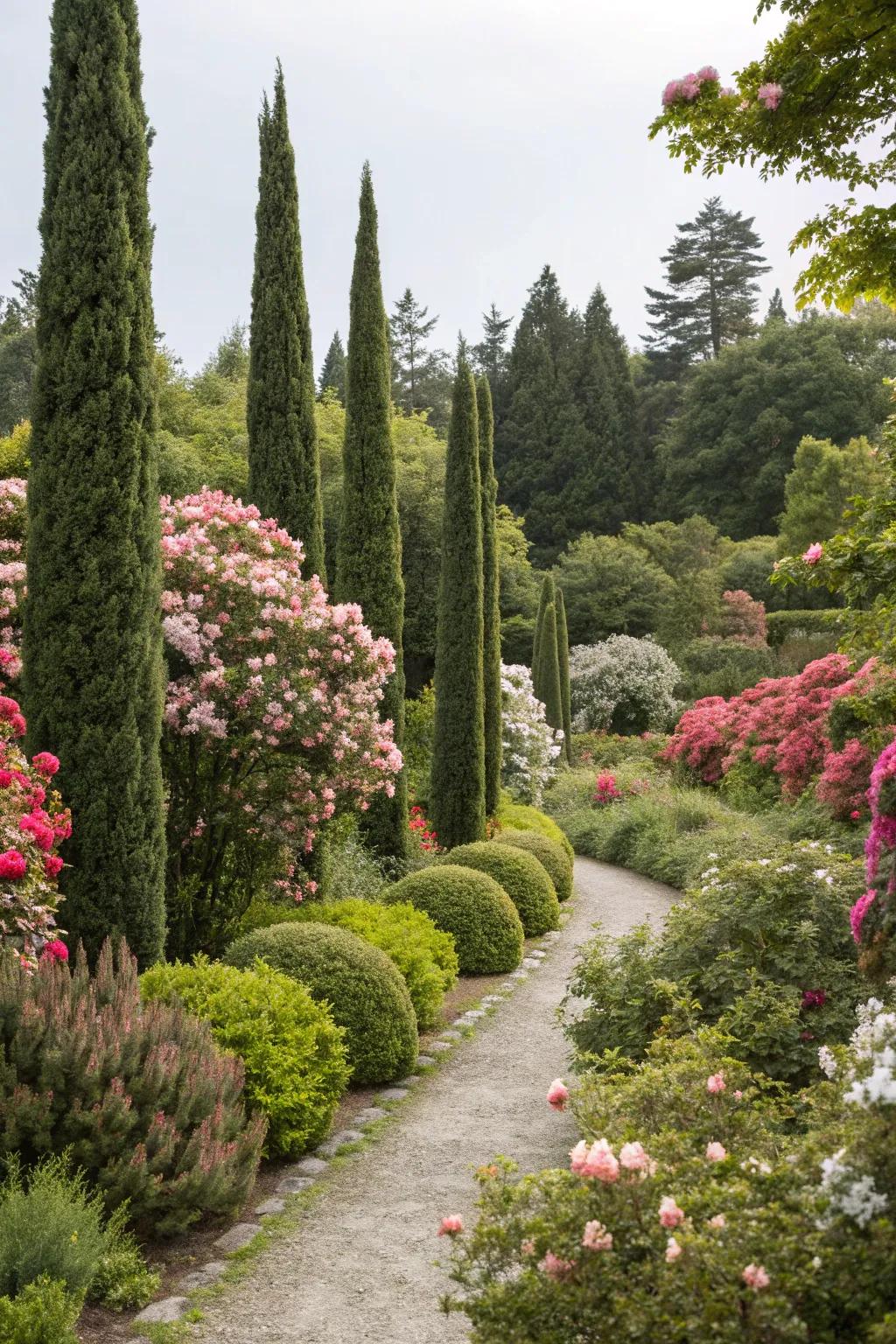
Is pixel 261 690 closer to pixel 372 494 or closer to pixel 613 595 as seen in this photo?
pixel 372 494

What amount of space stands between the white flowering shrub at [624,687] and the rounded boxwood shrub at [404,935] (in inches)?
780

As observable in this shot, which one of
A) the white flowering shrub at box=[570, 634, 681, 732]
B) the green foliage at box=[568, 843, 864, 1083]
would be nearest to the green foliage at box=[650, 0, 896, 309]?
the green foliage at box=[568, 843, 864, 1083]

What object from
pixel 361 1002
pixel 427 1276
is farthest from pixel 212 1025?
pixel 427 1276

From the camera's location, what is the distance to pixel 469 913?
28.7 ft

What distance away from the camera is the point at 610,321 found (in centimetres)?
4316

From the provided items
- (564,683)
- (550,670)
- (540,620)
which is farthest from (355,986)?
(564,683)

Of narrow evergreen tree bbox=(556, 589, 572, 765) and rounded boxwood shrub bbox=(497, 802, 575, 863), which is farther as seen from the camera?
narrow evergreen tree bbox=(556, 589, 572, 765)

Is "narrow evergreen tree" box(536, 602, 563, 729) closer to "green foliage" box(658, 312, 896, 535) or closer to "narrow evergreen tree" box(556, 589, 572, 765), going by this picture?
"narrow evergreen tree" box(556, 589, 572, 765)

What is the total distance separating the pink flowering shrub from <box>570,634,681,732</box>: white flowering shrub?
A: 2471cm

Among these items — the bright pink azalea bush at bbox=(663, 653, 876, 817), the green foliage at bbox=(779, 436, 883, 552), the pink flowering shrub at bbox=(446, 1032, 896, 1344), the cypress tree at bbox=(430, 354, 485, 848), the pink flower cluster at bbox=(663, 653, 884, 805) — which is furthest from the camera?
the green foliage at bbox=(779, 436, 883, 552)

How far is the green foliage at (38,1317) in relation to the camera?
9.94 feet

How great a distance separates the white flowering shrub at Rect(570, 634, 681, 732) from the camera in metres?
27.3

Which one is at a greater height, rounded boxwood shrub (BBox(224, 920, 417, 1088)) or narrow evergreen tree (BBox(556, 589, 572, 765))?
narrow evergreen tree (BBox(556, 589, 572, 765))

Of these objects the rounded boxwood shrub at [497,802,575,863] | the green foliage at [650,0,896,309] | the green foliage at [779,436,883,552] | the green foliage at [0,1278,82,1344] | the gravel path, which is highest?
the green foliage at [779,436,883,552]
